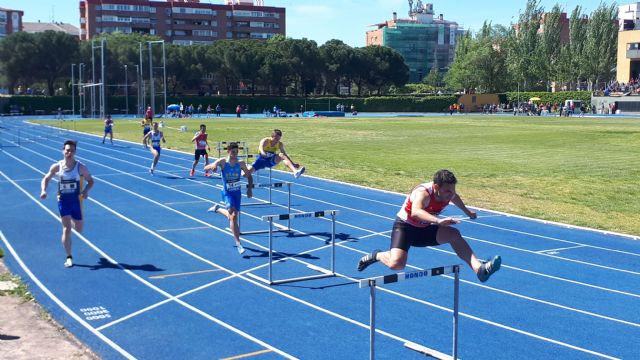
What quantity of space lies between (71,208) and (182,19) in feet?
407

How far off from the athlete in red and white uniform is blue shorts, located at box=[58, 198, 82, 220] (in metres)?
5.25

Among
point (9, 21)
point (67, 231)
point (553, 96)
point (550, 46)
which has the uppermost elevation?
point (9, 21)

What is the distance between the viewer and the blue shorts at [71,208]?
11.2 m

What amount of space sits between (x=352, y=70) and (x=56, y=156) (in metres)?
74.0

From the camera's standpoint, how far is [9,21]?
144000mm

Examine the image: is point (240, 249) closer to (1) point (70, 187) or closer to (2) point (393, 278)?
(1) point (70, 187)

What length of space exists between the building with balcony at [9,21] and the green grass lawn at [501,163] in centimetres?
10702

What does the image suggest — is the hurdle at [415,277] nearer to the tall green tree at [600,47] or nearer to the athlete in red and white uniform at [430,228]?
the athlete in red and white uniform at [430,228]

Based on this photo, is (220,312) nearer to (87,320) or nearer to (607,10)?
(87,320)

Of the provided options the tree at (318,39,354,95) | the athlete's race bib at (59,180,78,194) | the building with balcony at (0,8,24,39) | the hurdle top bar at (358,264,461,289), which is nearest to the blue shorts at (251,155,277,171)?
the athlete's race bib at (59,180,78,194)

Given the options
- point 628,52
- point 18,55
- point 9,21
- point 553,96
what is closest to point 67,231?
point 18,55

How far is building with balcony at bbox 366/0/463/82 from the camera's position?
510 ft

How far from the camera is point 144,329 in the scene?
8.55m

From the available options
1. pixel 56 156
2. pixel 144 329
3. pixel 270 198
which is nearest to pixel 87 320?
pixel 144 329
